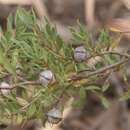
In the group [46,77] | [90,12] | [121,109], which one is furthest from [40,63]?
[90,12]

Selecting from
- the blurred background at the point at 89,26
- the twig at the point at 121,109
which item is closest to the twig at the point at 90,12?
the blurred background at the point at 89,26

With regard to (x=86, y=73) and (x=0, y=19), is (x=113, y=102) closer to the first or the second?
(x=0, y=19)

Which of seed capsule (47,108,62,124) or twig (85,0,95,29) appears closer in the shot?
seed capsule (47,108,62,124)

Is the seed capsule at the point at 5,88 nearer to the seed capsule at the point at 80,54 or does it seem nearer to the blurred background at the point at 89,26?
the seed capsule at the point at 80,54

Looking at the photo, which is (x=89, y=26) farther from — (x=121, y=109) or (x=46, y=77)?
(x=46, y=77)

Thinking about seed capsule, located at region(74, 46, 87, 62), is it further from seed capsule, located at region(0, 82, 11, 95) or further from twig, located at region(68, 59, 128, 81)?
seed capsule, located at region(0, 82, 11, 95)

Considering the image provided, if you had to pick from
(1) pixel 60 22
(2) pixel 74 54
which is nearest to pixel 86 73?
(2) pixel 74 54

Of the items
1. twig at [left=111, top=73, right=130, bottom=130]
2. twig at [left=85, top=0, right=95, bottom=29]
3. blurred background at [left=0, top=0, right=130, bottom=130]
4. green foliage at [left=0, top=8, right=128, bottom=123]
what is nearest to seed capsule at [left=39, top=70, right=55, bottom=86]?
green foliage at [left=0, top=8, right=128, bottom=123]
